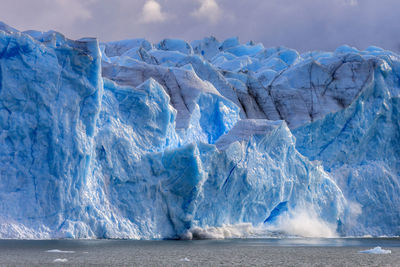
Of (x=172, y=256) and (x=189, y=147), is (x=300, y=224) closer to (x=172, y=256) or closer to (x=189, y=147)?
(x=189, y=147)

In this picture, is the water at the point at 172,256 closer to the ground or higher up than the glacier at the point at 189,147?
closer to the ground

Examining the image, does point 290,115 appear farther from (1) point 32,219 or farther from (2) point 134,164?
(1) point 32,219

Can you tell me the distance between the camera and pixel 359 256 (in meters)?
18.4

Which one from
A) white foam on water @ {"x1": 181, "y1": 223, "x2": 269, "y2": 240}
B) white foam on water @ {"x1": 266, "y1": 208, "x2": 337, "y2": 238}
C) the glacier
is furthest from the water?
white foam on water @ {"x1": 266, "y1": 208, "x2": 337, "y2": 238}

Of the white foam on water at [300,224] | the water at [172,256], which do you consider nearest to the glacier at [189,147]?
the white foam on water at [300,224]

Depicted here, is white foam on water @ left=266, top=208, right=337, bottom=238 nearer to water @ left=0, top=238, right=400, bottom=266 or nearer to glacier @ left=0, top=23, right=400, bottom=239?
glacier @ left=0, top=23, right=400, bottom=239

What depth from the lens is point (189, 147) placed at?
22875 millimetres

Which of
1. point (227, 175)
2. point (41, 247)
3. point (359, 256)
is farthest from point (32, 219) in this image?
point (359, 256)

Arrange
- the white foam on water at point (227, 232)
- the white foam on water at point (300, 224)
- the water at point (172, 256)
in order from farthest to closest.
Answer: the white foam on water at point (300, 224)
the white foam on water at point (227, 232)
the water at point (172, 256)

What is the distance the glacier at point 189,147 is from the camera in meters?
20.3

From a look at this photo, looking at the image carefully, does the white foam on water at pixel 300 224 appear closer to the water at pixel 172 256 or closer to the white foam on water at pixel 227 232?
the white foam on water at pixel 227 232

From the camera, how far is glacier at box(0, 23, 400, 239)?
2027 cm

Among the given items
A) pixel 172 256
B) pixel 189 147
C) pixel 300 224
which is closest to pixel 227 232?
pixel 300 224

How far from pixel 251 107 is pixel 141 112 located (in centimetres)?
993
